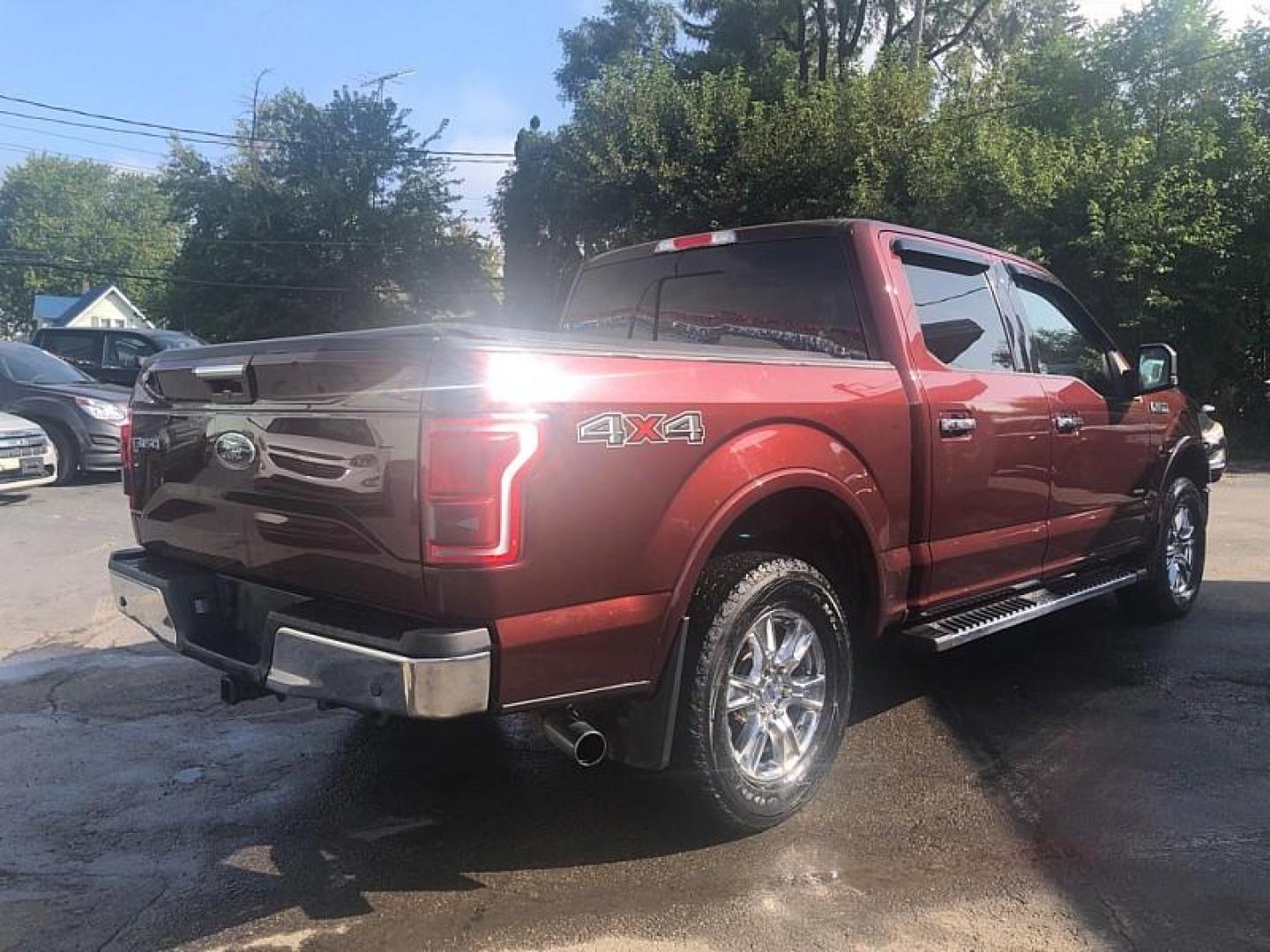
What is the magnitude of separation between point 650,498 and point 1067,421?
9.01ft

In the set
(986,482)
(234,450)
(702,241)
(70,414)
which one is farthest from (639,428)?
(70,414)

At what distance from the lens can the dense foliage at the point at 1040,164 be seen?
645 inches

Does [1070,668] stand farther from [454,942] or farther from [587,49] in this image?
[587,49]

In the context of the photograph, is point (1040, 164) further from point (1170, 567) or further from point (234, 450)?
point (234, 450)

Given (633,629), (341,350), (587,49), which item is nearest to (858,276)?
(633,629)

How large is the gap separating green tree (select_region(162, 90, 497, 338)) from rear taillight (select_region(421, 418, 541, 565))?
106 ft

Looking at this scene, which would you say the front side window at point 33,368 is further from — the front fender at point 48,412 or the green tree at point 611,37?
the green tree at point 611,37

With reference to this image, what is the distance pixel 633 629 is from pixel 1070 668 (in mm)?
3353

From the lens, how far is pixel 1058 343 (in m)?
5.02

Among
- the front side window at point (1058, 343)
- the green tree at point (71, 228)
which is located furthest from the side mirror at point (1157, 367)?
the green tree at point (71, 228)

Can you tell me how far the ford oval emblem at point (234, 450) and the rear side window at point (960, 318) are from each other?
101 inches

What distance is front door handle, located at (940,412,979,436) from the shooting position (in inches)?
153

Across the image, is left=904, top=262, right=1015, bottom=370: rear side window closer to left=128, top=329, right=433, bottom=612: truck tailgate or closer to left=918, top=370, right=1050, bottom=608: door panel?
left=918, top=370, right=1050, bottom=608: door panel

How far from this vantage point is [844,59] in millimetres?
29078
